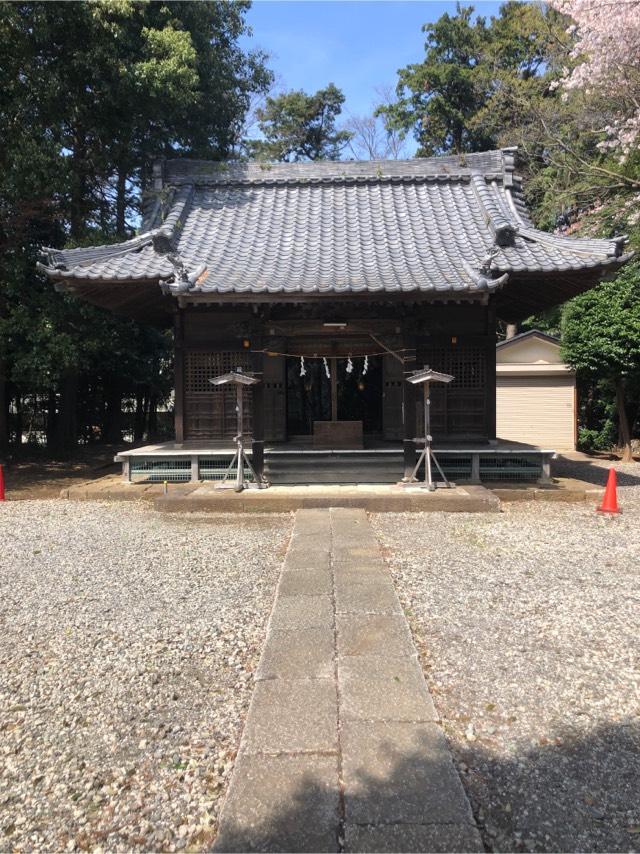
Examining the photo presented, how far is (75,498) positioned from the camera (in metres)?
8.75

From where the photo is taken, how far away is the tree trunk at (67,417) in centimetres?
1464

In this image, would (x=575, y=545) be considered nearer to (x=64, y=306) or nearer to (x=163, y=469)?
(x=163, y=469)

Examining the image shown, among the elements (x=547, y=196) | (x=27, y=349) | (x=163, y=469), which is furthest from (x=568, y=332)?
(x=27, y=349)

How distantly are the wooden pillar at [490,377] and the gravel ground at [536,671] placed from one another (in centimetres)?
316

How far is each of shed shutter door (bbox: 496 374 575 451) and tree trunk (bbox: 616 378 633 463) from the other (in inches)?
54.4

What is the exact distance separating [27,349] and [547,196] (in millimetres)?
14395

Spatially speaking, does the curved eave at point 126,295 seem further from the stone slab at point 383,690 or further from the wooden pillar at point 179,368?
the stone slab at point 383,690

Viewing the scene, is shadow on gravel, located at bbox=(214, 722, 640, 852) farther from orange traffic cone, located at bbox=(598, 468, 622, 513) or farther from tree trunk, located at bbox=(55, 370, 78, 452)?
tree trunk, located at bbox=(55, 370, 78, 452)

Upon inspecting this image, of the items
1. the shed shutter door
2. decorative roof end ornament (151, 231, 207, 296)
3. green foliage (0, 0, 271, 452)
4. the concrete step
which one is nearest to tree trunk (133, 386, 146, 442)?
green foliage (0, 0, 271, 452)

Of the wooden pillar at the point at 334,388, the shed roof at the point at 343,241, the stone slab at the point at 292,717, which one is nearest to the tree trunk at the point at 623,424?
the shed roof at the point at 343,241

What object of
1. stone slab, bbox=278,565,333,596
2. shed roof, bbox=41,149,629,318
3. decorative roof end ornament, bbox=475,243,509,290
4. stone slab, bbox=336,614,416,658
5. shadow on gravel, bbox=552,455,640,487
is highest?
shed roof, bbox=41,149,629,318

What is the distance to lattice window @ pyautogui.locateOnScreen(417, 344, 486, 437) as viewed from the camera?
929 cm

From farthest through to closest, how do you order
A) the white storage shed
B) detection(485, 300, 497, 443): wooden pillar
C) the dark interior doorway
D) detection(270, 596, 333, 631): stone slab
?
the white storage shed, the dark interior doorway, detection(485, 300, 497, 443): wooden pillar, detection(270, 596, 333, 631): stone slab

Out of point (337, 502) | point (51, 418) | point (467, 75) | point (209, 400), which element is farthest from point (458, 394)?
point (467, 75)
